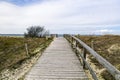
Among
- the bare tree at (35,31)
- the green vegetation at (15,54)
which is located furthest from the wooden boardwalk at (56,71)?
the bare tree at (35,31)

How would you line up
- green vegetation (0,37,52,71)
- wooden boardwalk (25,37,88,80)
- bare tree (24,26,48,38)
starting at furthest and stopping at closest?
bare tree (24,26,48,38) → green vegetation (0,37,52,71) → wooden boardwalk (25,37,88,80)

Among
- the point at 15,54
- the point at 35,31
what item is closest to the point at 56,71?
the point at 15,54

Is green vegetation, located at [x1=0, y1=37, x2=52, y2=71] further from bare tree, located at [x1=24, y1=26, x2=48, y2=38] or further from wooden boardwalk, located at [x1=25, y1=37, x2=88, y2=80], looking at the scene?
bare tree, located at [x1=24, y1=26, x2=48, y2=38]

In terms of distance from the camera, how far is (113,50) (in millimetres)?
20812

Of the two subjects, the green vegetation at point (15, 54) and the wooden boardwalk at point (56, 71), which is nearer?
the wooden boardwalk at point (56, 71)

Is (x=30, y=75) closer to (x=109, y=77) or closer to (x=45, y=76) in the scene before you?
(x=45, y=76)

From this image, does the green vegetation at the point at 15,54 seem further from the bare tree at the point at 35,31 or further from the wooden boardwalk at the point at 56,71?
the bare tree at the point at 35,31

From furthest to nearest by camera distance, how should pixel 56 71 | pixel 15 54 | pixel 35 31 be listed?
pixel 35 31 < pixel 15 54 < pixel 56 71

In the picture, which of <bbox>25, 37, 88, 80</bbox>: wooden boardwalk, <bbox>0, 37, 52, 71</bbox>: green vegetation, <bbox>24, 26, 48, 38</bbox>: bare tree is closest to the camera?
<bbox>25, 37, 88, 80</bbox>: wooden boardwalk

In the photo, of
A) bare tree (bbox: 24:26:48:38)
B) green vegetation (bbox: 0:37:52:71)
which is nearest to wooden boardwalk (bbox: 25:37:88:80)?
green vegetation (bbox: 0:37:52:71)

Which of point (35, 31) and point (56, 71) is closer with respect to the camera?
point (56, 71)

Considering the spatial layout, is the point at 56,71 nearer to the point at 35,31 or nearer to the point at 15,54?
the point at 15,54

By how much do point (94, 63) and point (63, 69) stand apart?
4.28 m

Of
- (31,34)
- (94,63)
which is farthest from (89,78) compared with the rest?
(31,34)
